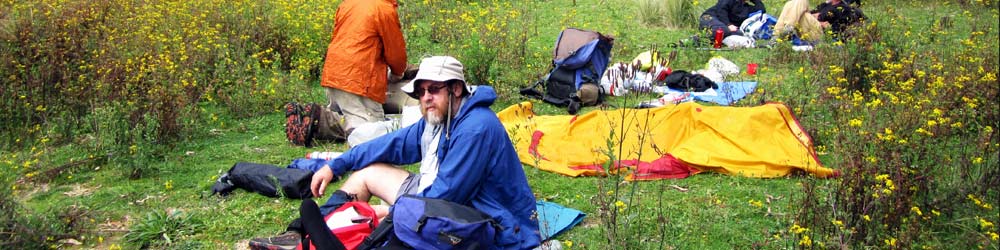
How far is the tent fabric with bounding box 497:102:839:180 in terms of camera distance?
18.4 ft

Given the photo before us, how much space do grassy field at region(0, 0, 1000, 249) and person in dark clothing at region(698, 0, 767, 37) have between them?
529 mm

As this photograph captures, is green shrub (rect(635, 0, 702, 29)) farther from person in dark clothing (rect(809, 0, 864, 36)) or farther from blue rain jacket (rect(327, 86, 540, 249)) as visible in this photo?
blue rain jacket (rect(327, 86, 540, 249))

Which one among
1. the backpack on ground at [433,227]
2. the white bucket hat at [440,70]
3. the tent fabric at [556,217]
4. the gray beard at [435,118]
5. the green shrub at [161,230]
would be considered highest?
the white bucket hat at [440,70]

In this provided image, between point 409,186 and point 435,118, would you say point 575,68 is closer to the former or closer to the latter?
point 409,186

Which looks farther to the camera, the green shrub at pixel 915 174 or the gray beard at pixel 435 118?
the gray beard at pixel 435 118

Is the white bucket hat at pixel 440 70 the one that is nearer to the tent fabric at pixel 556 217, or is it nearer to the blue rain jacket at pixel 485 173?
the blue rain jacket at pixel 485 173

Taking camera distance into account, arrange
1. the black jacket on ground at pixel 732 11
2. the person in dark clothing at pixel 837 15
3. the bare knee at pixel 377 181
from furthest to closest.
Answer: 1. the black jacket on ground at pixel 732 11
2. the person in dark clothing at pixel 837 15
3. the bare knee at pixel 377 181

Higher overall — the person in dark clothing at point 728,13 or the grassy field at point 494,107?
the grassy field at point 494,107

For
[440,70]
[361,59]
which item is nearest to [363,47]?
[361,59]

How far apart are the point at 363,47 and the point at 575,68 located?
81.1 inches

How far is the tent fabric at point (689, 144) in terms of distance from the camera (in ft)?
18.4

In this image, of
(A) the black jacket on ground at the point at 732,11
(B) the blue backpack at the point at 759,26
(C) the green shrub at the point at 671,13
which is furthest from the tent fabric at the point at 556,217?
(C) the green shrub at the point at 671,13

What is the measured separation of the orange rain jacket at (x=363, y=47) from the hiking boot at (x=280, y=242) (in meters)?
2.52

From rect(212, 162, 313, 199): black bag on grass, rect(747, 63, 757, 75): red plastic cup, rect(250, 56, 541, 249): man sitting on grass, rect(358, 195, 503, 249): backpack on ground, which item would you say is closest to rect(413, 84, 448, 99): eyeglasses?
rect(250, 56, 541, 249): man sitting on grass
